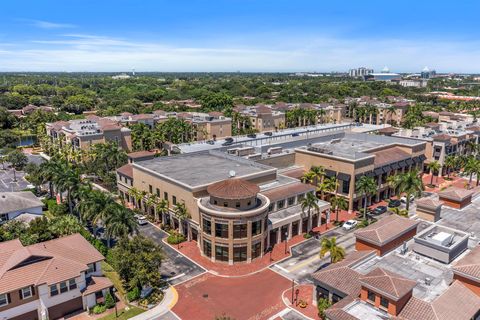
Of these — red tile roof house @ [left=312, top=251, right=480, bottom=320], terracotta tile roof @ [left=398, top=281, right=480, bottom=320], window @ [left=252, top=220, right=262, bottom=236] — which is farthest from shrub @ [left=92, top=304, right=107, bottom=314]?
terracotta tile roof @ [left=398, top=281, right=480, bottom=320]

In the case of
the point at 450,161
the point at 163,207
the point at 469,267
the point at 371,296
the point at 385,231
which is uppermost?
the point at 385,231

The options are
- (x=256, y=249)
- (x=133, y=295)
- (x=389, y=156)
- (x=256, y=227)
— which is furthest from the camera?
(x=389, y=156)

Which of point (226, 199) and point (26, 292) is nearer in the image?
point (26, 292)

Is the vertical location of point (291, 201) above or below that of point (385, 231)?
below

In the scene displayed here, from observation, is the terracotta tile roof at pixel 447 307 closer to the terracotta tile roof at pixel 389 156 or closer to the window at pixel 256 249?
the window at pixel 256 249

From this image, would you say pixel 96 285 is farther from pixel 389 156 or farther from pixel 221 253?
pixel 389 156

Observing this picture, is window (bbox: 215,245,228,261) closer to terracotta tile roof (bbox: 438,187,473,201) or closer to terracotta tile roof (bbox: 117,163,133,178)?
terracotta tile roof (bbox: 117,163,133,178)

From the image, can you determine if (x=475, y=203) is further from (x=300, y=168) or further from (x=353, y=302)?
(x=353, y=302)

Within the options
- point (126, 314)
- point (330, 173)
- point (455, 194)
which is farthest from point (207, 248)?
point (455, 194)

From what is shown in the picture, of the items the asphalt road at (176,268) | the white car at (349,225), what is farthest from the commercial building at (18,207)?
the white car at (349,225)
